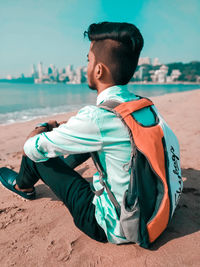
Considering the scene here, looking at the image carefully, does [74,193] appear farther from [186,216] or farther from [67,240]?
[186,216]

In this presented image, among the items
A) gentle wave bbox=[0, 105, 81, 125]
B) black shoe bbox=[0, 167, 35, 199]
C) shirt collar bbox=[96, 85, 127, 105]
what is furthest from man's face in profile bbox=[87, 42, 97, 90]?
gentle wave bbox=[0, 105, 81, 125]

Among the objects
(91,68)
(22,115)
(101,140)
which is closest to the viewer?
(101,140)

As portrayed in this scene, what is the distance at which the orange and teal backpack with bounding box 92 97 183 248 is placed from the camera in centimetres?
115

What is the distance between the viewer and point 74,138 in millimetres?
1183

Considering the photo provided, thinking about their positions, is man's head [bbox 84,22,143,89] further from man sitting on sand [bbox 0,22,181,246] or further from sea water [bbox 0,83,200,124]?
sea water [bbox 0,83,200,124]

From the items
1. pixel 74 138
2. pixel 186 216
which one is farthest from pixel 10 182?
pixel 186 216

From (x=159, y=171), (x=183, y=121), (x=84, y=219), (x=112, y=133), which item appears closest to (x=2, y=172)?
(x=84, y=219)

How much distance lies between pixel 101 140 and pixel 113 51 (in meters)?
0.58

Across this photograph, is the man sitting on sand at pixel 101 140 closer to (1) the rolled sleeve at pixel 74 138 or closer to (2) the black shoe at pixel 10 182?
(1) the rolled sleeve at pixel 74 138

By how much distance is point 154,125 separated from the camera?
1221mm

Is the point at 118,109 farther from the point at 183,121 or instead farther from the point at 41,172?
the point at 183,121

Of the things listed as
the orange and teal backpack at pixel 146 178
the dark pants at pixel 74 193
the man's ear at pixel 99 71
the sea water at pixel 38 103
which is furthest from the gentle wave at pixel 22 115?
the orange and teal backpack at pixel 146 178

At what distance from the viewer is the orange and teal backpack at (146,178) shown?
115 cm

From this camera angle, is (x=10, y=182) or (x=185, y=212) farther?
(x=10, y=182)
